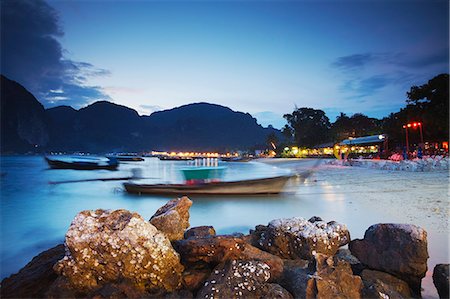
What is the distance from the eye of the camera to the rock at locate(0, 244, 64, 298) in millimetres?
3052

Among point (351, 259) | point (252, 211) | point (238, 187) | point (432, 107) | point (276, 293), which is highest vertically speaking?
point (432, 107)

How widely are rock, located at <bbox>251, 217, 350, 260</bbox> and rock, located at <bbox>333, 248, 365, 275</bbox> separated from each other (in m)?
0.23

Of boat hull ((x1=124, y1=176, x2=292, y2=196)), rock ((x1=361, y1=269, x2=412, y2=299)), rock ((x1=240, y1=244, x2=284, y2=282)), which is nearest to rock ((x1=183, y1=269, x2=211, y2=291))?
rock ((x1=240, y1=244, x2=284, y2=282))

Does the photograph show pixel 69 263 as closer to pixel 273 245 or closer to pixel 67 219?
pixel 273 245

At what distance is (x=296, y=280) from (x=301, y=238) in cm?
95

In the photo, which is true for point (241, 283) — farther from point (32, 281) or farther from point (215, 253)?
point (32, 281)

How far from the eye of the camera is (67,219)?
8.41 meters

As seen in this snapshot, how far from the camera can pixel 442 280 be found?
285 cm

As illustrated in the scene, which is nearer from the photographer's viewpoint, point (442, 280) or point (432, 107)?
point (442, 280)

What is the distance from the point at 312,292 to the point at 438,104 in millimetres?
34470

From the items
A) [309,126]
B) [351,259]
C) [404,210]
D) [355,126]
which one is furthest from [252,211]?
[355,126]

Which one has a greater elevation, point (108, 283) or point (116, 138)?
point (116, 138)

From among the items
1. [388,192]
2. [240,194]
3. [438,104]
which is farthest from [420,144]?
[240,194]

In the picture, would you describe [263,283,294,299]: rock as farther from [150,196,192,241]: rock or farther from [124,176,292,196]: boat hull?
[124,176,292,196]: boat hull
